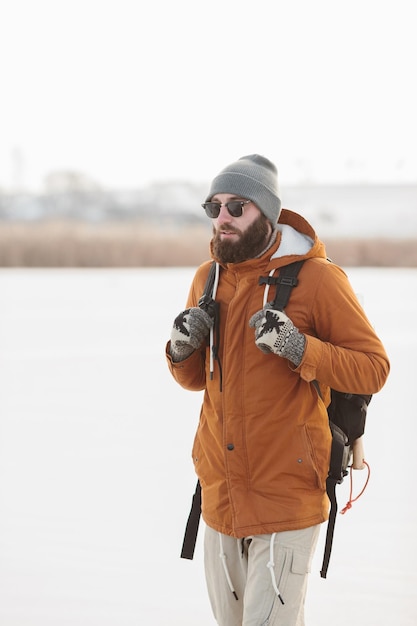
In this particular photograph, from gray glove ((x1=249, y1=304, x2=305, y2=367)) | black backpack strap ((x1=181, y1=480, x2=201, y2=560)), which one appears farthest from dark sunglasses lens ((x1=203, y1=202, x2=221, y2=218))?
black backpack strap ((x1=181, y1=480, x2=201, y2=560))

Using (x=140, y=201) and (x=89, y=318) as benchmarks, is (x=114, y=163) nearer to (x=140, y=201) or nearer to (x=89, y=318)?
(x=140, y=201)

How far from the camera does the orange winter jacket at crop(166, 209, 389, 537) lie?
5.88ft

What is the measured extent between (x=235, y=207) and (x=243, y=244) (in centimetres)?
8

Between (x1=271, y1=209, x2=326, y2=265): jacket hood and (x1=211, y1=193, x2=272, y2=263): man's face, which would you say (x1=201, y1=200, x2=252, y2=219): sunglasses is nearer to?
(x1=211, y1=193, x2=272, y2=263): man's face

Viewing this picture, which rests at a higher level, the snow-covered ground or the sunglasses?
the sunglasses

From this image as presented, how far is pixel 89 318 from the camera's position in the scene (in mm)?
9812

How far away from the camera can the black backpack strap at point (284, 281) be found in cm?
179

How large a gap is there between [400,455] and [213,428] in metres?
2.79

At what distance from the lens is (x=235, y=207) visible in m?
1.83

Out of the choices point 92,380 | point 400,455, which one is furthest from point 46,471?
point 92,380

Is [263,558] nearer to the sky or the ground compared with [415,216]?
nearer to the sky

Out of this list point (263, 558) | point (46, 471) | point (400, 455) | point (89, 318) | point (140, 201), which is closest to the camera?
point (263, 558)

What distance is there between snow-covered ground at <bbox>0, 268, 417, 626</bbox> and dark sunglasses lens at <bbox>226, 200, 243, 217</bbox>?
0.37m

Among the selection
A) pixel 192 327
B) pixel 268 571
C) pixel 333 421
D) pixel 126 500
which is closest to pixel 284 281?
pixel 192 327
